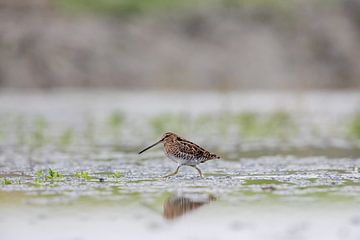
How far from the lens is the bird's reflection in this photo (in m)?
12.6

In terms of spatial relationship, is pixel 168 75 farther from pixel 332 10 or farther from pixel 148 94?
pixel 332 10

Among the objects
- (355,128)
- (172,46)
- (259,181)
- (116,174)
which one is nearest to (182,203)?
(259,181)

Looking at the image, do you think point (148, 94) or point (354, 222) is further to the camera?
point (148, 94)

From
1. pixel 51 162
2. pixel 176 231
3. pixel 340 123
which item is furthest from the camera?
pixel 340 123

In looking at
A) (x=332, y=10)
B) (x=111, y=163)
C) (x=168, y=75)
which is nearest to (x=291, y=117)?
(x=111, y=163)

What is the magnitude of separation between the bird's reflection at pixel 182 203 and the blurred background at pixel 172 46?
32.7 m

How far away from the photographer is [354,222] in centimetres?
1183

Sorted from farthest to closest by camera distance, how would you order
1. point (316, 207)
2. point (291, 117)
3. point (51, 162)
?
point (291, 117) → point (51, 162) → point (316, 207)

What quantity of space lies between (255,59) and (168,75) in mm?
4188

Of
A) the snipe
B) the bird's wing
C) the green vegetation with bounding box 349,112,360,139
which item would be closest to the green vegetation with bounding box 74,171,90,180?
the snipe

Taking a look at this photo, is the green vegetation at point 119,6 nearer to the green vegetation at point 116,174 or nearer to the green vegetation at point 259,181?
the green vegetation at point 116,174

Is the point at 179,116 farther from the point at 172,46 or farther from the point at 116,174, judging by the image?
the point at 172,46

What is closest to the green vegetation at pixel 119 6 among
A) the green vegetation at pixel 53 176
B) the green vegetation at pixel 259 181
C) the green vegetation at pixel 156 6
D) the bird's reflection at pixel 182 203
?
the green vegetation at pixel 156 6

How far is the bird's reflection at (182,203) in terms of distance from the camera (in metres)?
12.6
